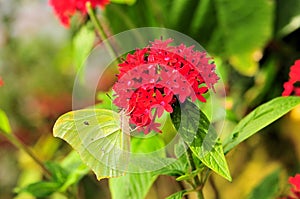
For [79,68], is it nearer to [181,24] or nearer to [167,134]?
[167,134]

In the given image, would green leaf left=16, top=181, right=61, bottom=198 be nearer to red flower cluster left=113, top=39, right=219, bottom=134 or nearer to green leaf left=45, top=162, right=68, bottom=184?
green leaf left=45, top=162, right=68, bottom=184

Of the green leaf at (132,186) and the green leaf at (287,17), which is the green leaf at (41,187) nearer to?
the green leaf at (132,186)

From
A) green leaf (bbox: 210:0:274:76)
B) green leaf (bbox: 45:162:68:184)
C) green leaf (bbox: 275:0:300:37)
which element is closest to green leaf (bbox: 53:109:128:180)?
green leaf (bbox: 45:162:68:184)

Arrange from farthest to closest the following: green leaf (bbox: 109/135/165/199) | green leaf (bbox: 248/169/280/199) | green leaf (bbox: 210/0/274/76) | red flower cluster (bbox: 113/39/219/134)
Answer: green leaf (bbox: 210/0/274/76) → green leaf (bbox: 248/169/280/199) → green leaf (bbox: 109/135/165/199) → red flower cluster (bbox: 113/39/219/134)

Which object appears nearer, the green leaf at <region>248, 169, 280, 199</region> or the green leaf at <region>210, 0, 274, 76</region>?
the green leaf at <region>248, 169, 280, 199</region>

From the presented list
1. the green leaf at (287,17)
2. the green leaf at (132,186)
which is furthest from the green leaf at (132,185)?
the green leaf at (287,17)

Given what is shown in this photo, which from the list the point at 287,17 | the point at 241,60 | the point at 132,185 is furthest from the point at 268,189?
the point at 287,17
